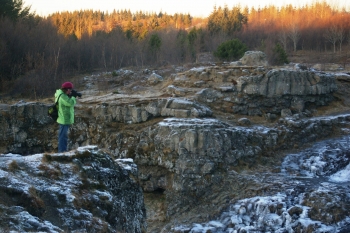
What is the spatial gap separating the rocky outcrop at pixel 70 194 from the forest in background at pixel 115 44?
15475 mm

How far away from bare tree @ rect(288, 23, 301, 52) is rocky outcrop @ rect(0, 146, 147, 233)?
3499 centimetres

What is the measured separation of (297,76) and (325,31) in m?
27.4

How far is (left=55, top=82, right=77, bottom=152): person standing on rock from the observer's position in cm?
845

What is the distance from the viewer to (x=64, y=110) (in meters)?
8.55

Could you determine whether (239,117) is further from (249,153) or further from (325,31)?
(325,31)

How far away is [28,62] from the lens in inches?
981

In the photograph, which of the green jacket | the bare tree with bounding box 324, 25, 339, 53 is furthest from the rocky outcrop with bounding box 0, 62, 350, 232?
the bare tree with bounding box 324, 25, 339, 53

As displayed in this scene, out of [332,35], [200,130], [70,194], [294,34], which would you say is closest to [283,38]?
[294,34]

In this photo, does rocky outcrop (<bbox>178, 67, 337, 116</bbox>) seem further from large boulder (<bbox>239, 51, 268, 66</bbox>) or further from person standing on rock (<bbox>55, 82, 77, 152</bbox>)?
person standing on rock (<bbox>55, 82, 77, 152</bbox>)

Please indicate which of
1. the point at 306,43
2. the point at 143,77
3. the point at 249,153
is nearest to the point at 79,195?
the point at 249,153

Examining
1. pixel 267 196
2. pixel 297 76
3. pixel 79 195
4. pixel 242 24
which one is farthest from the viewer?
pixel 242 24

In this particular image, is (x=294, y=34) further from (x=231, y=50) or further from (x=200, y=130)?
(x=200, y=130)

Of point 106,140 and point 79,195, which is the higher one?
point 79,195

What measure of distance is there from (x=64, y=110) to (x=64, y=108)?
0.04m
